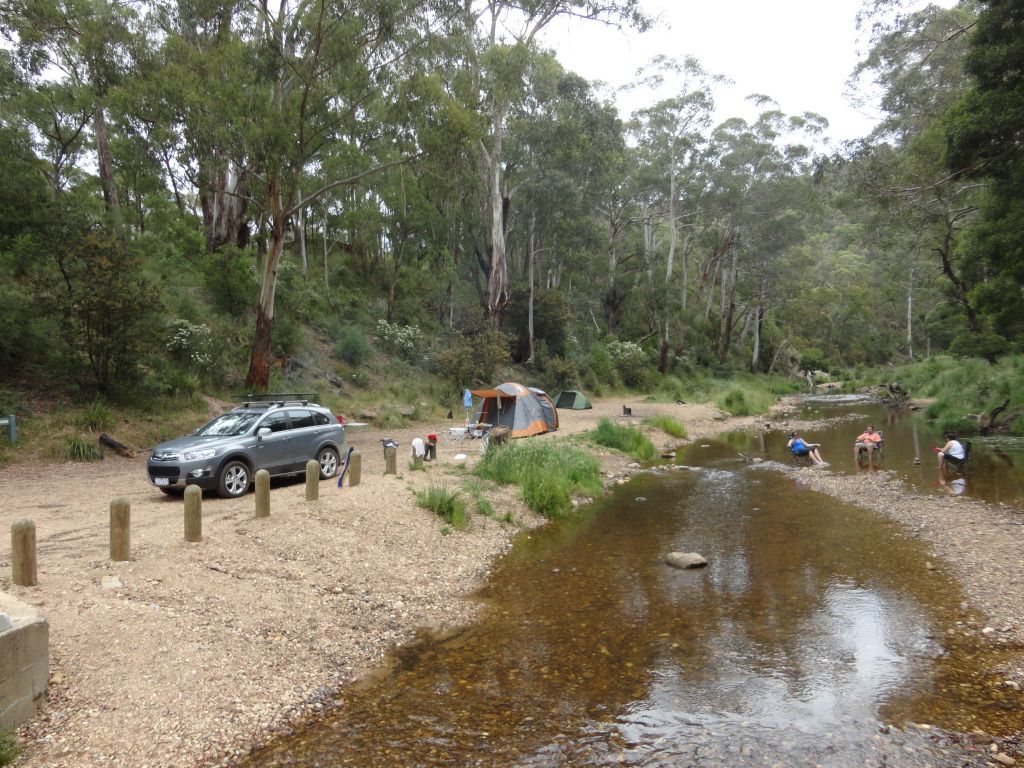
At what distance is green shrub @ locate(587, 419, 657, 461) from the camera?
19.4m

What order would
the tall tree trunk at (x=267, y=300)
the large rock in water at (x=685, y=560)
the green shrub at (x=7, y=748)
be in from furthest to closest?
the tall tree trunk at (x=267, y=300)
the large rock in water at (x=685, y=560)
the green shrub at (x=7, y=748)

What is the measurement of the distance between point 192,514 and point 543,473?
7231 mm

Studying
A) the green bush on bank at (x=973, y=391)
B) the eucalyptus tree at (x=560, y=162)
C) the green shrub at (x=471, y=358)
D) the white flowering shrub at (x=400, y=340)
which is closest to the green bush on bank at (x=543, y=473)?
the green shrub at (x=471, y=358)

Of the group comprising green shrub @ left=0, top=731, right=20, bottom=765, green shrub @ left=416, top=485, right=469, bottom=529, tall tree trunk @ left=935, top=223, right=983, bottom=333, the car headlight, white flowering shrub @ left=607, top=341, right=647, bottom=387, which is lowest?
green shrub @ left=0, top=731, right=20, bottom=765

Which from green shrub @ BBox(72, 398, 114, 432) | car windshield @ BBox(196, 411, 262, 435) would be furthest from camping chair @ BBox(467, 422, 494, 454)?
green shrub @ BBox(72, 398, 114, 432)

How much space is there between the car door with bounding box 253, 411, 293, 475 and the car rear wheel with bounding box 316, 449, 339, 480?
2.69ft

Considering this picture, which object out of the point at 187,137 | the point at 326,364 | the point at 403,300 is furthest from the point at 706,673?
the point at 403,300

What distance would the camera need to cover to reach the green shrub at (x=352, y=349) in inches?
1077

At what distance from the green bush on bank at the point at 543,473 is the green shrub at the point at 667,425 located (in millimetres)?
8750

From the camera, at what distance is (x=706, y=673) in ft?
19.6

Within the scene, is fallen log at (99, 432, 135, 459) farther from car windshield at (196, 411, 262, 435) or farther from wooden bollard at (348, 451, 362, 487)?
wooden bollard at (348, 451, 362, 487)

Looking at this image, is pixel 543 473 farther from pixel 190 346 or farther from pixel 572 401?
pixel 572 401

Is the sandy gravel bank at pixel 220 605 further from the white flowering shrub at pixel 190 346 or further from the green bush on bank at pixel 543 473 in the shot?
the white flowering shrub at pixel 190 346

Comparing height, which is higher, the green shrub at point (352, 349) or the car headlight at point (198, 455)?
the green shrub at point (352, 349)
